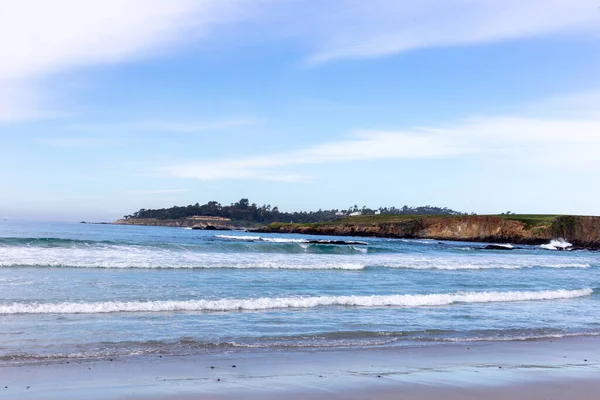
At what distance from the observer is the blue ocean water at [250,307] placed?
35.6 ft

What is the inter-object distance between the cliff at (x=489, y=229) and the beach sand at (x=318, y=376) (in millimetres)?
77262

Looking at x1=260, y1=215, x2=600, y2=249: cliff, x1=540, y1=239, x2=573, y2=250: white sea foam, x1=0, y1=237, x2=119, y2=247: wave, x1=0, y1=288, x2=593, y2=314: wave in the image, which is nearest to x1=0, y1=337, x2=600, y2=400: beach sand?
x1=0, y1=288, x2=593, y2=314: wave

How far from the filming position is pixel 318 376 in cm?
858

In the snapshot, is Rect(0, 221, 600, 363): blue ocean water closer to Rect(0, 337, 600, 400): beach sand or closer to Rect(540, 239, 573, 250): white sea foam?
Rect(0, 337, 600, 400): beach sand

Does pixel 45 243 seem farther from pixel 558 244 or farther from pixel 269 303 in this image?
pixel 558 244

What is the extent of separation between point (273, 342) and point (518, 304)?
985cm

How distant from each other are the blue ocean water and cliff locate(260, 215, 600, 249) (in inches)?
2391

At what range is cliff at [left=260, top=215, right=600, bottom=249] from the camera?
8338cm

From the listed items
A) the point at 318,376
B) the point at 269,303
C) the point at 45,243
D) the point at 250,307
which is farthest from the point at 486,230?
the point at 318,376

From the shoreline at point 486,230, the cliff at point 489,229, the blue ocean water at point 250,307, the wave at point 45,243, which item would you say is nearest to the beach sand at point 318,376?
the blue ocean water at point 250,307

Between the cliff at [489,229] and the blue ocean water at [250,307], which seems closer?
the blue ocean water at [250,307]

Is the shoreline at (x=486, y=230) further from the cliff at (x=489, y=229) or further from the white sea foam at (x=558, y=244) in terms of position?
the white sea foam at (x=558, y=244)

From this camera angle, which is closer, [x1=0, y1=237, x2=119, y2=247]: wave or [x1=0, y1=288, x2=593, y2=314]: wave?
[x1=0, y1=288, x2=593, y2=314]: wave

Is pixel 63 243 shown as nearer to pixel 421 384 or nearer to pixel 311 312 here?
pixel 311 312
